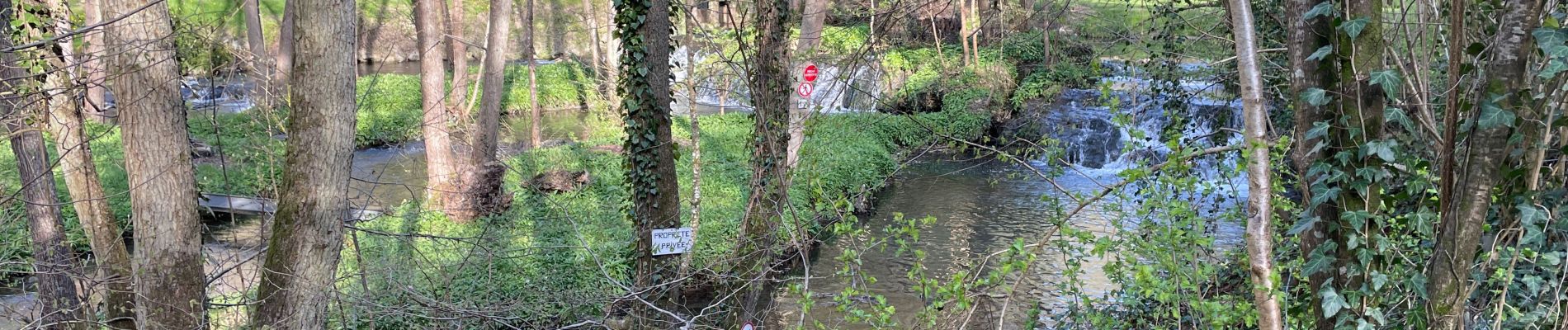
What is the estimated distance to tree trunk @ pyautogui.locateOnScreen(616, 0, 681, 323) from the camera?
5949 millimetres

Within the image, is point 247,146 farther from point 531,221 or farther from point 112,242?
point 112,242

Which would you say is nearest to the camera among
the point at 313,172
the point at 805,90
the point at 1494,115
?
the point at 1494,115

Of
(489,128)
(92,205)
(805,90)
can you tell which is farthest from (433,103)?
(92,205)

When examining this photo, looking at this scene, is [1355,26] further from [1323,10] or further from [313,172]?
[313,172]

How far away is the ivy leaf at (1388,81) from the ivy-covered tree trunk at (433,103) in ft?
29.2

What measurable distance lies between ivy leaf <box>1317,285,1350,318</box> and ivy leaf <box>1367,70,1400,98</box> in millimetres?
707

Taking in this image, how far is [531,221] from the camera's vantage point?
9.37 metres

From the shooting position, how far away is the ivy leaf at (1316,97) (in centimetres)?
301

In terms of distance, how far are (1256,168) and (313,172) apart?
166 inches

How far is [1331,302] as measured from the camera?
3182mm

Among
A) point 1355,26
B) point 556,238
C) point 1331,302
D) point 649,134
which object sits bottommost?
point 556,238

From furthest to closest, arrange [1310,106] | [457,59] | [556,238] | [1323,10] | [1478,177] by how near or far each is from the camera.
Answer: [457,59], [556,238], [1310,106], [1323,10], [1478,177]

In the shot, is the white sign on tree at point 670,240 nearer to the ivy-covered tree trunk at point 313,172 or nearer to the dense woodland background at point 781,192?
the dense woodland background at point 781,192

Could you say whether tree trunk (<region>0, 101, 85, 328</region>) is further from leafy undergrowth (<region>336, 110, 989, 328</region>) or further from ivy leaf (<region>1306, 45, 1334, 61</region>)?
ivy leaf (<region>1306, 45, 1334, 61</region>)
